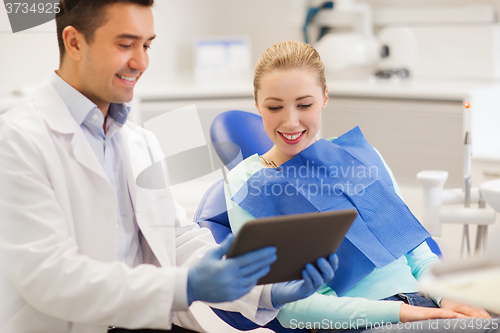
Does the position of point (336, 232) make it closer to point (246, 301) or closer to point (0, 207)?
point (246, 301)

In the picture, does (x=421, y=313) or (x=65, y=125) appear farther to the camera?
(x=421, y=313)

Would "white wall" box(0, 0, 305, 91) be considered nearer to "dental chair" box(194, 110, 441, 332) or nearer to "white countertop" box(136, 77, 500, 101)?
"white countertop" box(136, 77, 500, 101)

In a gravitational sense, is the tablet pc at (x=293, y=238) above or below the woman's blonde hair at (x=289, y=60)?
below

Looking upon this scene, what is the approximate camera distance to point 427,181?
5.73ft

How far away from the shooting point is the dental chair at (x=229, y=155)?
1278 mm

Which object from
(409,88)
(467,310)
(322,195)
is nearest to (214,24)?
(409,88)

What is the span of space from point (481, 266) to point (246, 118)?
107 cm

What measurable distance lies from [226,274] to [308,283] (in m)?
0.19

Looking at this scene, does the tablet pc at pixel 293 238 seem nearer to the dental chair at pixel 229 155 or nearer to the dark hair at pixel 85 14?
the dental chair at pixel 229 155

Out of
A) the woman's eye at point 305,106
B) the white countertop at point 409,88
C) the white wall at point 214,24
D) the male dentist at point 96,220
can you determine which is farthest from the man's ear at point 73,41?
the white wall at point 214,24

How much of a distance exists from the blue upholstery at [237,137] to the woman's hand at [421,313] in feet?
2.14

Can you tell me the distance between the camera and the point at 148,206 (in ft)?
3.67

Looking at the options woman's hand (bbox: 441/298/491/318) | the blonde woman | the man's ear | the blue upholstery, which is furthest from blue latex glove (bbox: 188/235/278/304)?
the blue upholstery

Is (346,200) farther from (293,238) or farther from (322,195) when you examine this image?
(293,238)
